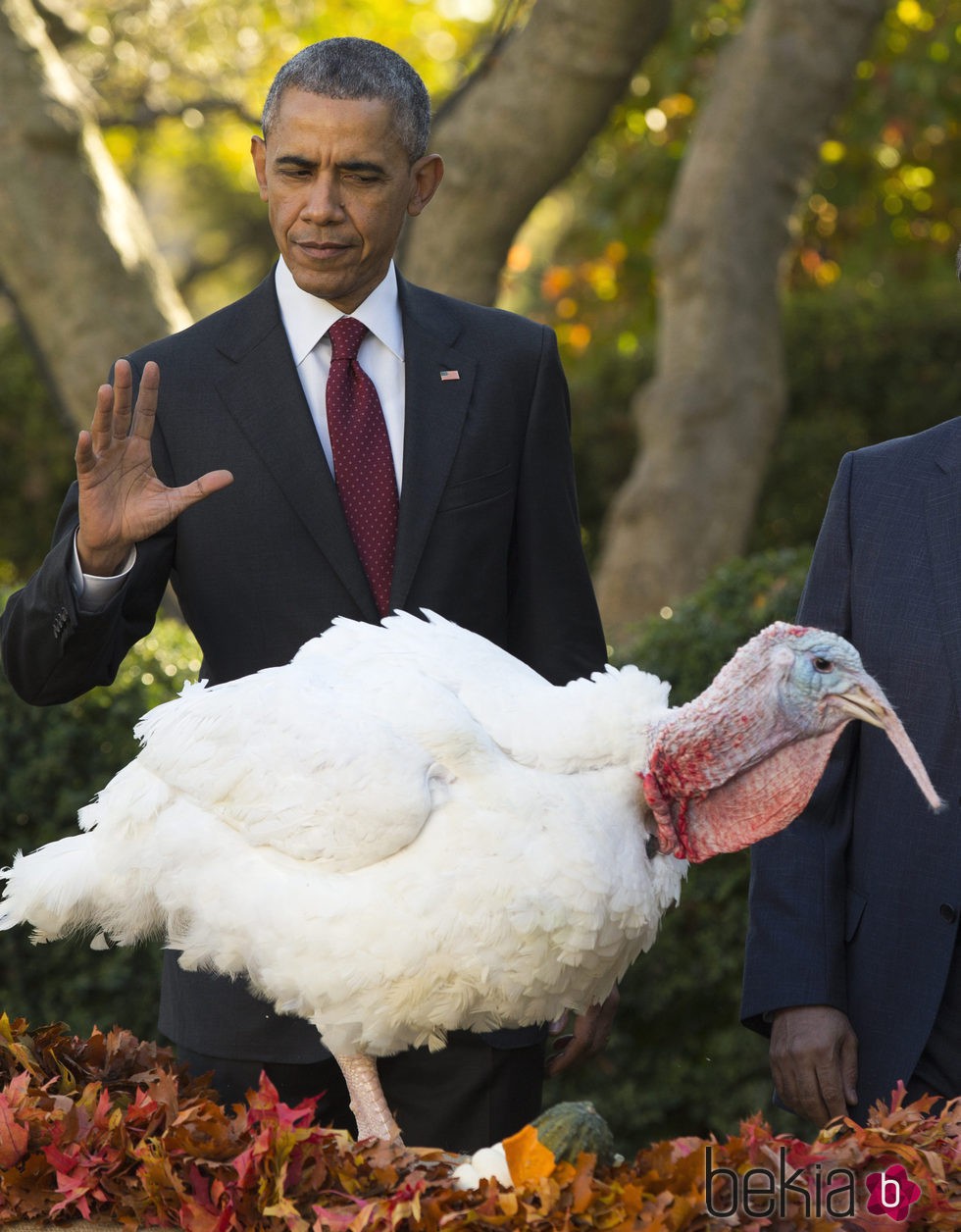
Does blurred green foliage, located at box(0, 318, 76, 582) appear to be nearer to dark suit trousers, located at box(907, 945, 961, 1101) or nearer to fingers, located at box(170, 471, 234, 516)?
fingers, located at box(170, 471, 234, 516)

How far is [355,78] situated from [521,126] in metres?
4.75

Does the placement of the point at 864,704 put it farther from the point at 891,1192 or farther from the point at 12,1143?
the point at 12,1143

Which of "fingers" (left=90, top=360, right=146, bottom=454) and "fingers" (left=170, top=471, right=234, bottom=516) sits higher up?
"fingers" (left=90, top=360, right=146, bottom=454)

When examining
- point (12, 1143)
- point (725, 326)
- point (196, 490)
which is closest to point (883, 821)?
point (196, 490)

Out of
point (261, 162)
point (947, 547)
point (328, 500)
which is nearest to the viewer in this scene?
point (328, 500)

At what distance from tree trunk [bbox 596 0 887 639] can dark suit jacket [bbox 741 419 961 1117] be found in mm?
4695

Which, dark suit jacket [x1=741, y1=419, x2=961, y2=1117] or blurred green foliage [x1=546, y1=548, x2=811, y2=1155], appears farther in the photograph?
blurred green foliage [x1=546, y1=548, x2=811, y2=1155]

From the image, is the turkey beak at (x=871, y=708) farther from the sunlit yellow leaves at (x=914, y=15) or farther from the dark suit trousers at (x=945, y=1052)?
the sunlit yellow leaves at (x=914, y=15)

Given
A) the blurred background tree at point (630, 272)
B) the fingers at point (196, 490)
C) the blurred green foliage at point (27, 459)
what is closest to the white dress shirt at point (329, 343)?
the fingers at point (196, 490)

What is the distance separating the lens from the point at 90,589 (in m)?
2.89

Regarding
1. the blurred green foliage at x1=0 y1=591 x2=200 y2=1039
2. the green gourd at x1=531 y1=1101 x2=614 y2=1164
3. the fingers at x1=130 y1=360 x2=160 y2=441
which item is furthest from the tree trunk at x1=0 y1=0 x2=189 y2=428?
the green gourd at x1=531 y1=1101 x2=614 y2=1164

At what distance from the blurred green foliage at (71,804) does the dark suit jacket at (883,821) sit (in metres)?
2.51

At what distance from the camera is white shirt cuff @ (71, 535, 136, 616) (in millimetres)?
2881

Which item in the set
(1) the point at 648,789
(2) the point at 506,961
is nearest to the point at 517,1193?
(2) the point at 506,961
